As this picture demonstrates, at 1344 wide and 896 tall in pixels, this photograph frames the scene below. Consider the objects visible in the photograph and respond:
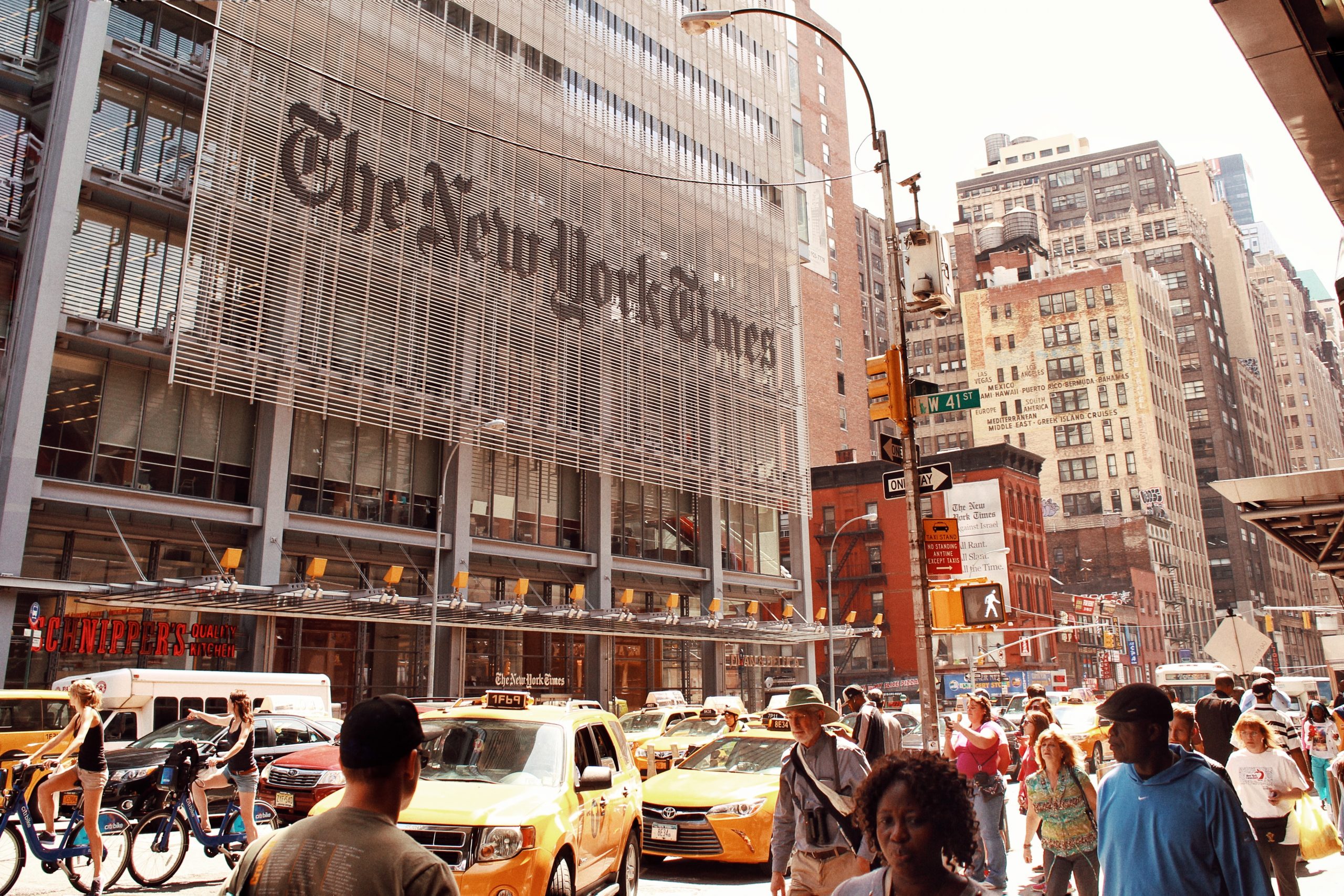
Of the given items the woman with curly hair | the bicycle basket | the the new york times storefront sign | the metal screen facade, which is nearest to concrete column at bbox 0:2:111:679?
the metal screen facade

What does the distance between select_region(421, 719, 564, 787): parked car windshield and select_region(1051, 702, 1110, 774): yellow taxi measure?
59.3ft

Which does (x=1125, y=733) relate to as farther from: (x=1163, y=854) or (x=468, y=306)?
(x=468, y=306)

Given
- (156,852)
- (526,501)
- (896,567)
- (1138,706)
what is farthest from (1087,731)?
(896,567)

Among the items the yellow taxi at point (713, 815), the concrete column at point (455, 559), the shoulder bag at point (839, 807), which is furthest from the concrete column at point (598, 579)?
the shoulder bag at point (839, 807)

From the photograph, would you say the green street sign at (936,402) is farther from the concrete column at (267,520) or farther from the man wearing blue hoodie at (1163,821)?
the concrete column at (267,520)

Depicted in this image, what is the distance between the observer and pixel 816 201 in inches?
2869

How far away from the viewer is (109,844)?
1087 cm

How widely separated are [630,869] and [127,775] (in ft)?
30.9

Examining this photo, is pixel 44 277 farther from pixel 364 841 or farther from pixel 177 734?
pixel 364 841

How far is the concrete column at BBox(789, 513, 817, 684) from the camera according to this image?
5441cm

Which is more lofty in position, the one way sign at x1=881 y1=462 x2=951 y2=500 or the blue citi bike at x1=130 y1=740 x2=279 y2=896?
the one way sign at x1=881 y1=462 x2=951 y2=500

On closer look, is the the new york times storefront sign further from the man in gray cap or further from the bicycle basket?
the man in gray cap

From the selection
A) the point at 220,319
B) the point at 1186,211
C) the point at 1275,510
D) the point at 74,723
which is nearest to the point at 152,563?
the point at 220,319

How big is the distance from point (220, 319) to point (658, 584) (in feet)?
76.5
